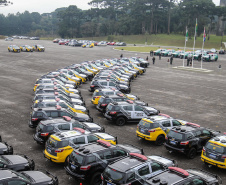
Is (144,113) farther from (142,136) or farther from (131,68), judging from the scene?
(131,68)

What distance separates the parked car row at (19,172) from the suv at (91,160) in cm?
91

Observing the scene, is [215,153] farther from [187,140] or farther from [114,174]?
[114,174]

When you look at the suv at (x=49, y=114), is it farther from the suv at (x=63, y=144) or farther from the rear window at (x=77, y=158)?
the rear window at (x=77, y=158)

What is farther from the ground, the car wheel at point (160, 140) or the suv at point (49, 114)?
the suv at point (49, 114)

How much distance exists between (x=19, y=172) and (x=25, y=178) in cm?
95

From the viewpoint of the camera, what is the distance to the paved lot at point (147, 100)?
15367mm

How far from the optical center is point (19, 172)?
428 inches

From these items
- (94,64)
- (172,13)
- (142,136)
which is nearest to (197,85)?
(94,64)

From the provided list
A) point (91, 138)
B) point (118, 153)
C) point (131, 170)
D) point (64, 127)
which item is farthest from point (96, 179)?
point (64, 127)

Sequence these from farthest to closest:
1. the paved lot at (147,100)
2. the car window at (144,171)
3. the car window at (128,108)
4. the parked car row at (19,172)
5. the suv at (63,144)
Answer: the car window at (128,108), the paved lot at (147,100), the suv at (63,144), the car window at (144,171), the parked car row at (19,172)

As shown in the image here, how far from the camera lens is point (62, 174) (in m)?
12.7

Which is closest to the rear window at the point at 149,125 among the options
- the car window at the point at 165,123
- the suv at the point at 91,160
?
the car window at the point at 165,123

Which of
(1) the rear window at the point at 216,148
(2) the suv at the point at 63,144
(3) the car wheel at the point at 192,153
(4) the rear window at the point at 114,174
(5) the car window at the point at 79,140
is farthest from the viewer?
(3) the car wheel at the point at 192,153

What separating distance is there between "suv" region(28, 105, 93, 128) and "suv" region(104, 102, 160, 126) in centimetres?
168
